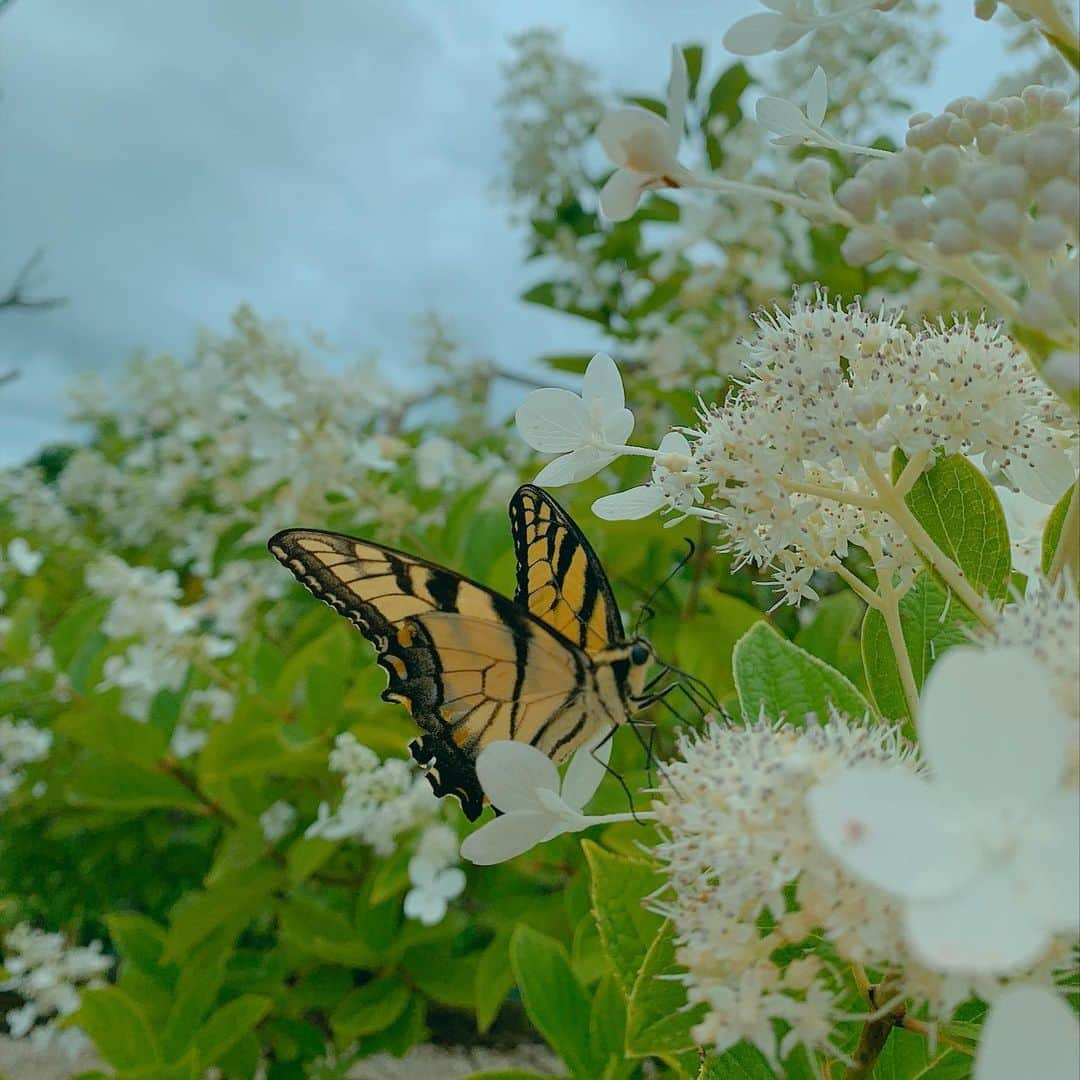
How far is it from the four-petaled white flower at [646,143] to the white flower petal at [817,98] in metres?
0.18

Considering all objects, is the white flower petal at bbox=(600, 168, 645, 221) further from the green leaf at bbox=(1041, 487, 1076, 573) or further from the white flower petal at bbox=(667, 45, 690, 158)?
the green leaf at bbox=(1041, 487, 1076, 573)

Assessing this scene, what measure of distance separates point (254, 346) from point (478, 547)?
0.70m

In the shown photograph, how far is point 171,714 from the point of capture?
1.79 m

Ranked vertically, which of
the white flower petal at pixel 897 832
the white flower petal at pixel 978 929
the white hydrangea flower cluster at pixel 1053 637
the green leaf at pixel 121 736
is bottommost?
the white flower petal at pixel 978 929

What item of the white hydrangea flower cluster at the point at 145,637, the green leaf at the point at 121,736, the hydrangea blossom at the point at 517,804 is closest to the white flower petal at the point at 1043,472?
the hydrangea blossom at the point at 517,804

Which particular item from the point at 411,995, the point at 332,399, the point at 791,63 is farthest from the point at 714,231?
the point at 411,995

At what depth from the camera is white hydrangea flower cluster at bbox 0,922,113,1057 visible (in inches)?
89.8

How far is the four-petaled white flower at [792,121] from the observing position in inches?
24.5

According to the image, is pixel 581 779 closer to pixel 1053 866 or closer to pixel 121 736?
pixel 1053 866

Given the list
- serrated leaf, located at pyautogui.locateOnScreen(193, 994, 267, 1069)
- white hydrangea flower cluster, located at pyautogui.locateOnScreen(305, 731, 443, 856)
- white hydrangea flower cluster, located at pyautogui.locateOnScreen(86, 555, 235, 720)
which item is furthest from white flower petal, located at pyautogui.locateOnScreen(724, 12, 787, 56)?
white hydrangea flower cluster, located at pyautogui.locateOnScreen(86, 555, 235, 720)

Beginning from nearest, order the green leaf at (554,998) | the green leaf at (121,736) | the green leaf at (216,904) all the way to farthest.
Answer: the green leaf at (554,998)
the green leaf at (216,904)
the green leaf at (121,736)

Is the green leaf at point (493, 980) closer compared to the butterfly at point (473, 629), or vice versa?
the butterfly at point (473, 629)

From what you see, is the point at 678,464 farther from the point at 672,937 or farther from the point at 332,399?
the point at 332,399

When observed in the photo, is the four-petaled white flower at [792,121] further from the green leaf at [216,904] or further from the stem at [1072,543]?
the green leaf at [216,904]
